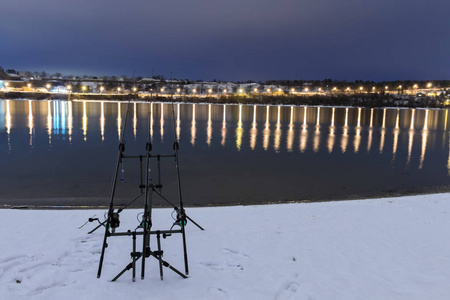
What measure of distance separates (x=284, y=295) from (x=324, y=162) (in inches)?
732

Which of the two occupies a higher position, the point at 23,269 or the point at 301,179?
the point at 23,269

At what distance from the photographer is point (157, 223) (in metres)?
8.61

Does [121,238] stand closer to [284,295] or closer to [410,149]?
[284,295]

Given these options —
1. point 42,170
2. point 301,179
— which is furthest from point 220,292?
point 42,170

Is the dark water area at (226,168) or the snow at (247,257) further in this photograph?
the dark water area at (226,168)

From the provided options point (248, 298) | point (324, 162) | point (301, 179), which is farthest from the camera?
point (324, 162)

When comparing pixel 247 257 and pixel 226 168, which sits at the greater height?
pixel 247 257

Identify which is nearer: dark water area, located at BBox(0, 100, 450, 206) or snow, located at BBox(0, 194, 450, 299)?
snow, located at BBox(0, 194, 450, 299)

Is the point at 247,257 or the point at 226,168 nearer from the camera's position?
the point at 247,257

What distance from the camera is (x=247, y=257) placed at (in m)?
6.77

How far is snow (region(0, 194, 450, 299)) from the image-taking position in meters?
5.55

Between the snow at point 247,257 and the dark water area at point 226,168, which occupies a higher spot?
the snow at point 247,257

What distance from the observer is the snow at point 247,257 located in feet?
18.2

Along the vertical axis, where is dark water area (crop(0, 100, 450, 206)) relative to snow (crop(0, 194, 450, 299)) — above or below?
below
